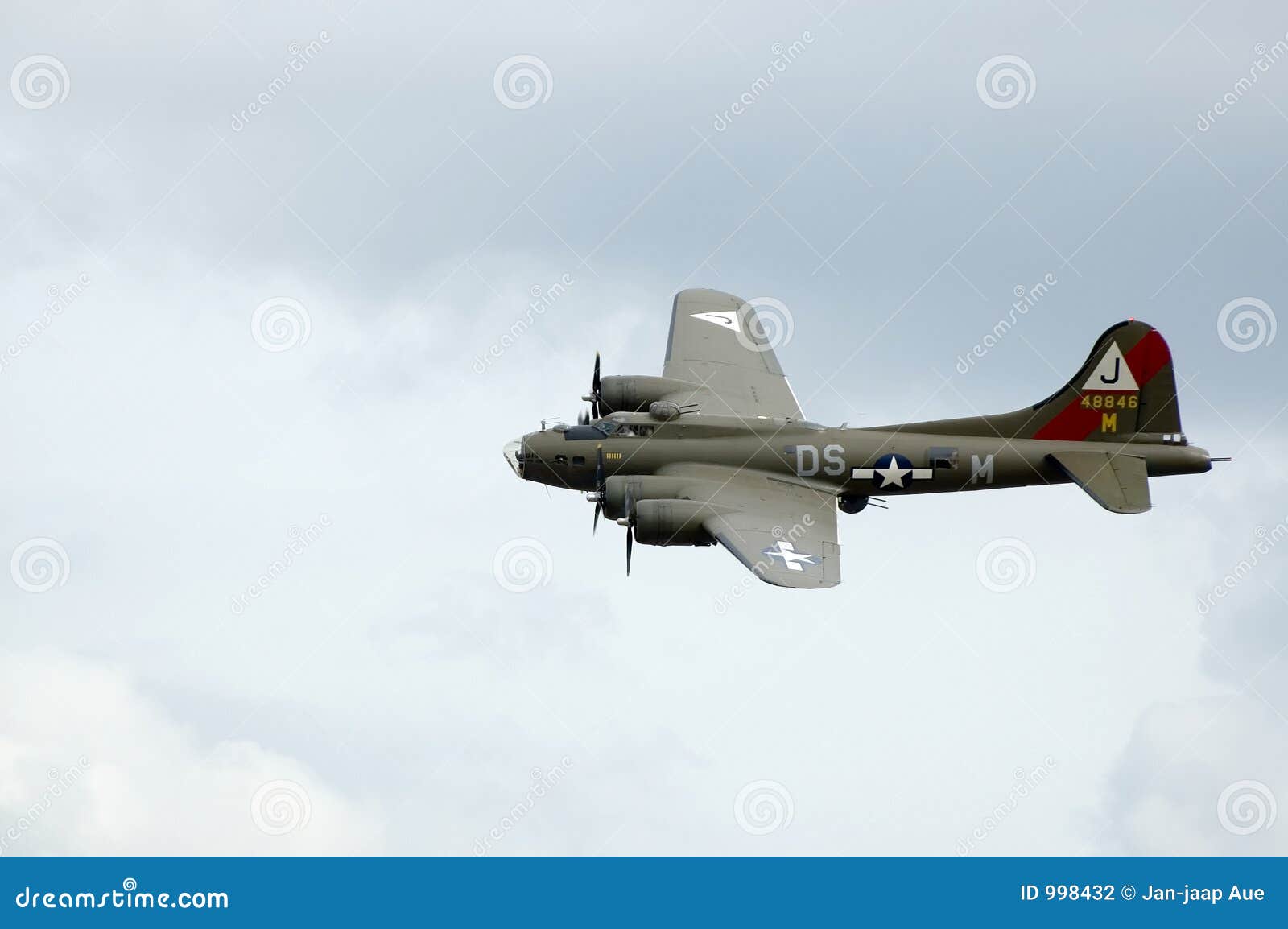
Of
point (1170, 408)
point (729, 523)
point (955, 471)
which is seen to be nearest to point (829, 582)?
point (729, 523)

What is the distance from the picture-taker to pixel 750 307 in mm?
72562

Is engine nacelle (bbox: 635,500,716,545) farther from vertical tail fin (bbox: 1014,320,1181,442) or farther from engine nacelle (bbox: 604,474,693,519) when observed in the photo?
vertical tail fin (bbox: 1014,320,1181,442)

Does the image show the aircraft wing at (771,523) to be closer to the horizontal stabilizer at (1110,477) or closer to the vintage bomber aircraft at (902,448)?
the vintage bomber aircraft at (902,448)

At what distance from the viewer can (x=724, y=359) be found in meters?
69.6

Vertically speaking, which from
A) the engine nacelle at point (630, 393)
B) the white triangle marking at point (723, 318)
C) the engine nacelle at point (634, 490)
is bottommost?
the engine nacelle at point (634, 490)

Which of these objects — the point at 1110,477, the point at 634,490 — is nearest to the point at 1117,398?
the point at 1110,477

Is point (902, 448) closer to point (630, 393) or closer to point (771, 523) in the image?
point (771, 523)

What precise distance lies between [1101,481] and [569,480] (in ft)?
58.0

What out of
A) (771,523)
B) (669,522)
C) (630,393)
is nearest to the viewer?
(669,522)

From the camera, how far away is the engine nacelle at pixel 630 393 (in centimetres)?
6619

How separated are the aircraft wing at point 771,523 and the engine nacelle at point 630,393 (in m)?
3.60

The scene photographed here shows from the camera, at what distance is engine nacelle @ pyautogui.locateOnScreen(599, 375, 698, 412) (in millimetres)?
66188

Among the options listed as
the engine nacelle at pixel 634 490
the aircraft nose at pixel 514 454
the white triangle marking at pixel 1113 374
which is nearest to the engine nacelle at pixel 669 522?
the engine nacelle at pixel 634 490

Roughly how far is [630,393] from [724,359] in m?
5.03
